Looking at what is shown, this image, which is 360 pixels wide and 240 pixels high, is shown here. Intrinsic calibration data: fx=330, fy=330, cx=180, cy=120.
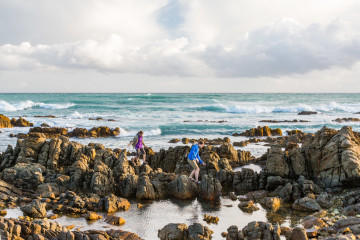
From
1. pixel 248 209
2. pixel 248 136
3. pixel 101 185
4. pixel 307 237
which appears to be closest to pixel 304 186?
pixel 248 209

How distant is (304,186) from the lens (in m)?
13.0

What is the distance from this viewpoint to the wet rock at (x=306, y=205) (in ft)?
36.9

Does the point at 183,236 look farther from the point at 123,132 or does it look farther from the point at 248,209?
the point at 123,132

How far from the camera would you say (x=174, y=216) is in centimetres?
1081

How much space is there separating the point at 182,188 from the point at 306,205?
4.52 metres

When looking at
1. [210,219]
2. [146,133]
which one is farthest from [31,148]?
[146,133]

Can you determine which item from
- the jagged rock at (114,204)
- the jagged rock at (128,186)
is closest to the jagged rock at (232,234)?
the jagged rock at (114,204)

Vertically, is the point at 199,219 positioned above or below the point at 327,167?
below

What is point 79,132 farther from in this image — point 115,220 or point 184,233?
point 184,233

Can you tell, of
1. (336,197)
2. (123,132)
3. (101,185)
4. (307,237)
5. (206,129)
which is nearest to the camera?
(307,237)

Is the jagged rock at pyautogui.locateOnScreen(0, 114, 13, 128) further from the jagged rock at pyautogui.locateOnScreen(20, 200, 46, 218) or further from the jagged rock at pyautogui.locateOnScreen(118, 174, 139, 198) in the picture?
the jagged rock at pyautogui.locateOnScreen(20, 200, 46, 218)

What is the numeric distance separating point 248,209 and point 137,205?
12.9 feet

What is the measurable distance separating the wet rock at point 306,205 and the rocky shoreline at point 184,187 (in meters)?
0.03

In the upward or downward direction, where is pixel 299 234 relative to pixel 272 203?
upward
